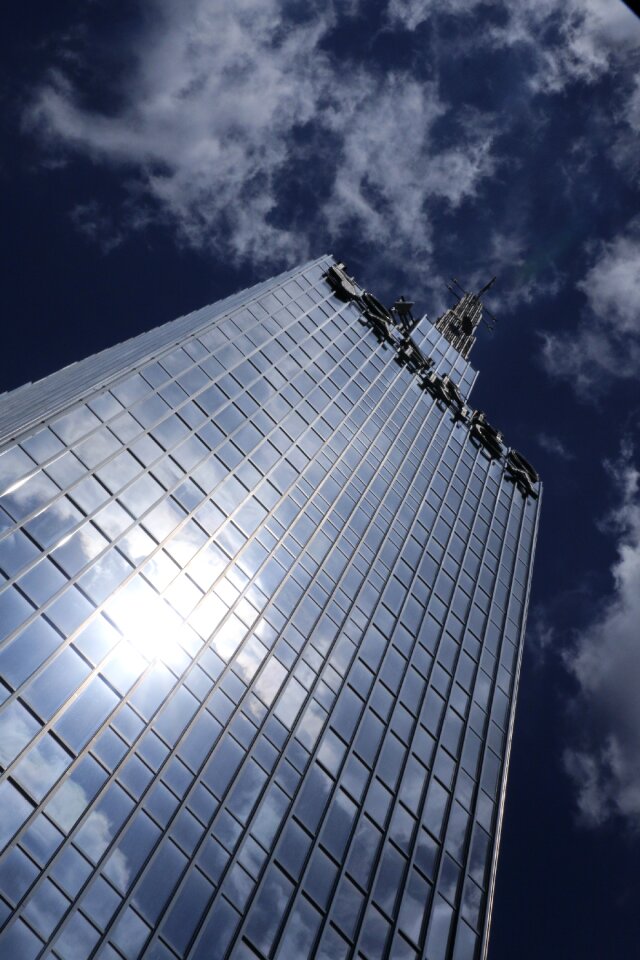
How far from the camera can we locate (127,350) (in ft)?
180

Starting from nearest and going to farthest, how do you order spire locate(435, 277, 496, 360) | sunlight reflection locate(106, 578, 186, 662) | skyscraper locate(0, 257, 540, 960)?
skyscraper locate(0, 257, 540, 960)
sunlight reflection locate(106, 578, 186, 662)
spire locate(435, 277, 496, 360)

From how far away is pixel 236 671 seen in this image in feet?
115

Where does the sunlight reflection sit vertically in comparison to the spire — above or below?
below

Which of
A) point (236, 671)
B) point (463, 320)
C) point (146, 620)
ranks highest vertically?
point (463, 320)

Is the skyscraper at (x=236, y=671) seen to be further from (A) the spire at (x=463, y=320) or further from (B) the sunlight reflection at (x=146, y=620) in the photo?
(A) the spire at (x=463, y=320)

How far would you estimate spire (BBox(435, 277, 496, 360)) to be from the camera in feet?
364

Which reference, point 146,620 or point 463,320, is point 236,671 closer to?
point 146,620

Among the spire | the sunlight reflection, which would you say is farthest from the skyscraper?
the spire

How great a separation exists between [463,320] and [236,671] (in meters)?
92.2

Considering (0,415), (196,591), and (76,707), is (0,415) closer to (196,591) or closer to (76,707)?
(196,591)

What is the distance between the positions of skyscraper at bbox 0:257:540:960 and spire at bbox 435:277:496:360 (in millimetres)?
54288

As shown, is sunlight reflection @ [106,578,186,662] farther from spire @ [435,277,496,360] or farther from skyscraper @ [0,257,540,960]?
spire @ [435,277,496,360]

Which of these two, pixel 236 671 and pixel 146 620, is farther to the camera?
pixel 236 671

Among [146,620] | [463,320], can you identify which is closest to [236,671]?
[146,620]
